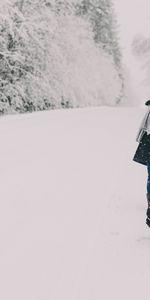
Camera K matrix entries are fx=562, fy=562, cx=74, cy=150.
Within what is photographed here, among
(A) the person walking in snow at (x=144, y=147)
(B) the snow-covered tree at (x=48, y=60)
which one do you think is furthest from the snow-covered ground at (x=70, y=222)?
(B) the snow-covered tree at (x=48, y=60)

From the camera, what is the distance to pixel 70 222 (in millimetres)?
7008

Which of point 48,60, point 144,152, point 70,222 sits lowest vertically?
point 48,60

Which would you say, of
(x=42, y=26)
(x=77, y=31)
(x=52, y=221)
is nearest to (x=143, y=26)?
(x=77, y=31)

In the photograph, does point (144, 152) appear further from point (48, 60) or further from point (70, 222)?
point (48, 60)

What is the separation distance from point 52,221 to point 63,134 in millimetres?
8920

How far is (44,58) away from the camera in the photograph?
26469 millimetres

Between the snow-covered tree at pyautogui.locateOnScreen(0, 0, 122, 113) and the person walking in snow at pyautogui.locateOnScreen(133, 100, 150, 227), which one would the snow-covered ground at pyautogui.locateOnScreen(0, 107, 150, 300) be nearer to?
the person walking in snow at pyautogui.locateOnScreen(133, 100, 150, 227)

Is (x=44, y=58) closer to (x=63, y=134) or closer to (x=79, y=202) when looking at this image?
(x=63, y=134)

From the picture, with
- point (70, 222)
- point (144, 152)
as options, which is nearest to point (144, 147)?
point (144, 152)

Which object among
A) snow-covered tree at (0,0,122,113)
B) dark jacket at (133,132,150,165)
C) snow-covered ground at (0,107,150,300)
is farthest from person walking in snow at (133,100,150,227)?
snow-covered tree at (0,0,122,113)

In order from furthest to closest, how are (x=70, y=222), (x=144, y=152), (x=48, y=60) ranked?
(x=48, y=60), (x=70, y=222), (x=144, y=152)

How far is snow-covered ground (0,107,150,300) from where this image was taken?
201 inches

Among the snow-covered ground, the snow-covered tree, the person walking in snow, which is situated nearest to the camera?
the snow-covered ground

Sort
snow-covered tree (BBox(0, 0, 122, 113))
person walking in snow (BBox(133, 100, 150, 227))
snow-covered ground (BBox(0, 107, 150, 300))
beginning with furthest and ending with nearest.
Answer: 1. snow-covered tree (BBox(0, 0, 122, 113))
2. person walking in snow (BBox(133, 100, 150, 227))
3. snow-covered ground (BBox(0, 107, 150, 300))
